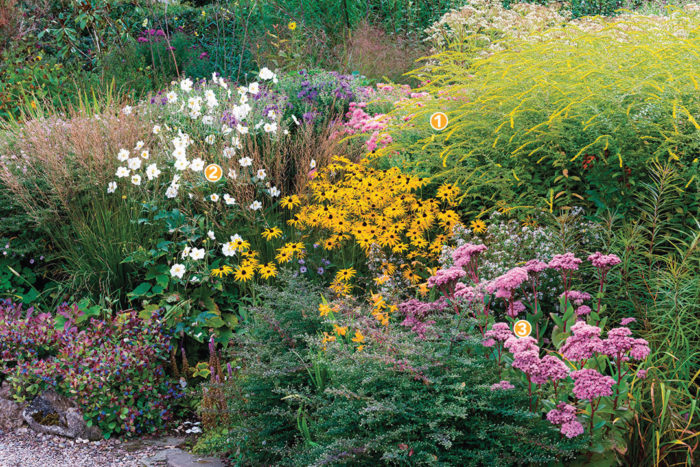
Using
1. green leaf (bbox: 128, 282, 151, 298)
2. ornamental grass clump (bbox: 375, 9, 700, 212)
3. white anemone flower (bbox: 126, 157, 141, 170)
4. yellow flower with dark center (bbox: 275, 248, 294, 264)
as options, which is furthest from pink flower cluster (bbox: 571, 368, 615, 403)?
white anemone flower (bbox: 126, 157, 141, 170)

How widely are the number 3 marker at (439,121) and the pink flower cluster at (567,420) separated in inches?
107

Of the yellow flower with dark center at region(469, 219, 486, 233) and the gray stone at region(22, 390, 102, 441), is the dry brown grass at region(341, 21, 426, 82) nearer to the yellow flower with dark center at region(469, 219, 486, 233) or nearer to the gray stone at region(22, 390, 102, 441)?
the yellow flower with dark center at region(469, 219, 486, 233)

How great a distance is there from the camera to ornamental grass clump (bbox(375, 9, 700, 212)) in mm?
Result: 3914

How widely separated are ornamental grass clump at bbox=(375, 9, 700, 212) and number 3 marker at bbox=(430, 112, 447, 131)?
0.07 m

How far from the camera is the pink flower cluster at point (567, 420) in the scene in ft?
7.52

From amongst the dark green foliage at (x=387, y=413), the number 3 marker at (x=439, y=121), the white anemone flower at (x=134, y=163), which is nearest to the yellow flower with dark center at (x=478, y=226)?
the number 3 marker at (x=439, y=121)

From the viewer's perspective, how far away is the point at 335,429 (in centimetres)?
263

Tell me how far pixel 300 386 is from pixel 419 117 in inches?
111

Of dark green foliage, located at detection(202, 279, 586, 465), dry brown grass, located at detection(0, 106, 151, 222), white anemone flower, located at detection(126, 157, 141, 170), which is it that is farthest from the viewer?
dry brown grass, located at detection(0, 106, 151, 222)

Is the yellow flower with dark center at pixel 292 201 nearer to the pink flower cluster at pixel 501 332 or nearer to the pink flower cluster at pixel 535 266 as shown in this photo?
the pink flower cluster at pixel 535 266

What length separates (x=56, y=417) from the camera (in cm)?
386

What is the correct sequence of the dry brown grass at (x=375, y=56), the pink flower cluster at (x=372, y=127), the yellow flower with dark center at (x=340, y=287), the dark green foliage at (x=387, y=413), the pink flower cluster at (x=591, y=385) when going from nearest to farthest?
the pink flower cluster at (x=591, y=385) → the dark green foliage at (x=387, y=413) → the yellow flower with dark center at (x=340, y=287) → the pink flower cluster at (x=372, y=127) → the dry brown grass at (x=375, y=56)

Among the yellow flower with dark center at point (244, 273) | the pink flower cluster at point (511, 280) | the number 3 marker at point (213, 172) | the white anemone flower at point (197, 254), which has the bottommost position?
the yellow flower with dark center at point (244, 273)

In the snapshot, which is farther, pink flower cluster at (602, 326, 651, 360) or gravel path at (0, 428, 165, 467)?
gravel path at (0, 428, 165, 467)
